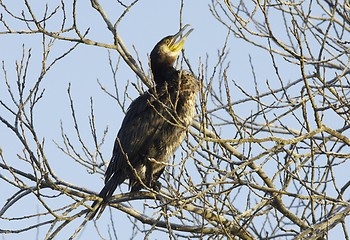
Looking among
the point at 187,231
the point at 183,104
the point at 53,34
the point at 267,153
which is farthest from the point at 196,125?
the point at 267,153

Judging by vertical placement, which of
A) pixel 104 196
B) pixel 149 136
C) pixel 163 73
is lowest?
pixel 104 196

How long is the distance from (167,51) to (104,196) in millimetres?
2059

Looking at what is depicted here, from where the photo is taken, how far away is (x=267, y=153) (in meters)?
4.15

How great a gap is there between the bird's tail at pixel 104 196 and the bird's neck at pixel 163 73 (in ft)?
4.12

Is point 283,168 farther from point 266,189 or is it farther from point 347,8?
point 347,8

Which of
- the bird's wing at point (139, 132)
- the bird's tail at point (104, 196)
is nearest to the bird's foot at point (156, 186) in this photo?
the bird's wing at point (139, 132)

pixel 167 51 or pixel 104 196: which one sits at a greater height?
pixel 167 51

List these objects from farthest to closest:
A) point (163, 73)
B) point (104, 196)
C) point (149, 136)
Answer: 1. point (163, 73)
2. point (149, 136)
3. point (104, 196)

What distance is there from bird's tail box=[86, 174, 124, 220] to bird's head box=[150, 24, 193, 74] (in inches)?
56.7

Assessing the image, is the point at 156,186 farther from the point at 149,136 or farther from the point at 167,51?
the point at 167,51

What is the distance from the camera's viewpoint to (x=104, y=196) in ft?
18.7

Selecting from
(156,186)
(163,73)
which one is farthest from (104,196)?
(163,73)

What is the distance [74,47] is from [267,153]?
1.88 meters

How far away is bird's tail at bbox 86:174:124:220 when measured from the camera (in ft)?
18.0
